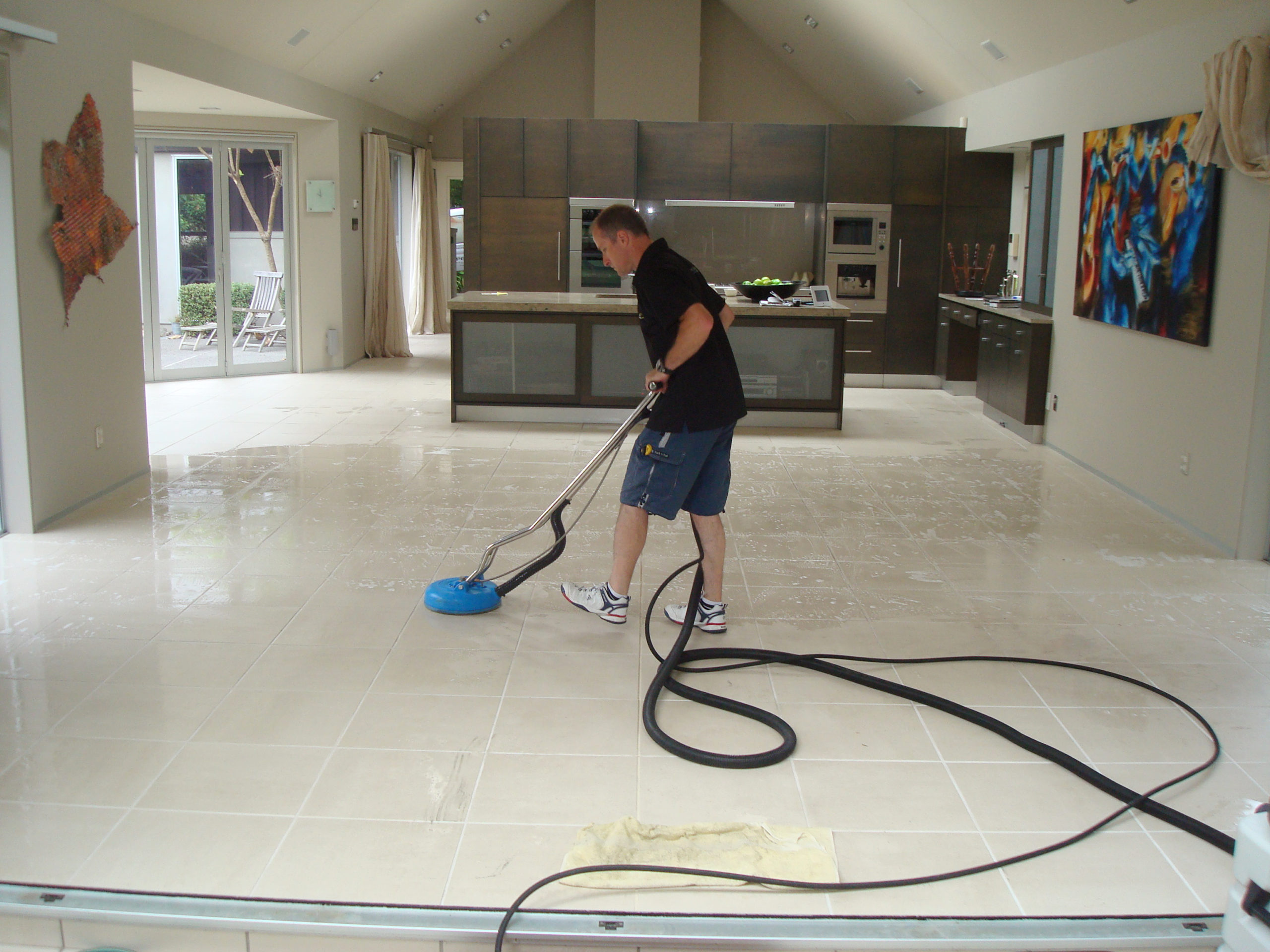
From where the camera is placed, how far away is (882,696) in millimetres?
3297

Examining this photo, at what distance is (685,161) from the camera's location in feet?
32.0

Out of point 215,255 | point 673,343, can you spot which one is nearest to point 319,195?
point 215,255

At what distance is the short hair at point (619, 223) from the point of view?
345cm

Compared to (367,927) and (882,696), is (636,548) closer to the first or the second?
(882,696)

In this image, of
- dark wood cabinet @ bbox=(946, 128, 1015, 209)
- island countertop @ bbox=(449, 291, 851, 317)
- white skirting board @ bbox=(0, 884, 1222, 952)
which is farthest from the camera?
dark wood cabinet @ bbox=(946, 128, 1015, 209)

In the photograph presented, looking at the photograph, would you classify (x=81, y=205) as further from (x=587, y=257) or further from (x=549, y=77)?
(x=549, y=77)

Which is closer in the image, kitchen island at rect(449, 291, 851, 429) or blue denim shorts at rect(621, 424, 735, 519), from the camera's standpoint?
blue denim shorts at rect(621, 424, 735, 519)

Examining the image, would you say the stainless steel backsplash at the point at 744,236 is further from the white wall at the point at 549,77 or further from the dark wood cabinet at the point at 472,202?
the white wall at the point at 549,77

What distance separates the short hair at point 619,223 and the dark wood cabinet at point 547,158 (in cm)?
640

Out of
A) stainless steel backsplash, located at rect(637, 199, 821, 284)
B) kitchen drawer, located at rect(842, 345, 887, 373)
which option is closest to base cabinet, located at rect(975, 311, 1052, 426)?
kitchen drawer, located at rect(842, 345, 887, 373)

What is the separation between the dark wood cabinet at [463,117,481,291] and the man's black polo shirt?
6.16 meters

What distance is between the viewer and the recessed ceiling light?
762 centimetres

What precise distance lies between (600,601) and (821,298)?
4.40 metres

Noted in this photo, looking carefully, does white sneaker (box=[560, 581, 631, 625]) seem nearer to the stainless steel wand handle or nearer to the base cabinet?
the stainless steel wand handle
